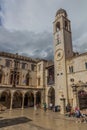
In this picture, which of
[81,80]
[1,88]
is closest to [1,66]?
[1,88]

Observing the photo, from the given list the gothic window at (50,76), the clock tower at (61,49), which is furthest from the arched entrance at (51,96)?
the clock tower at (61,49)

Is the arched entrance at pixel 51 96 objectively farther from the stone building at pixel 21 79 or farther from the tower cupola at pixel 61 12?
the tower cupola at pixel 61 12

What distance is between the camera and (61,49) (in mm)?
32688

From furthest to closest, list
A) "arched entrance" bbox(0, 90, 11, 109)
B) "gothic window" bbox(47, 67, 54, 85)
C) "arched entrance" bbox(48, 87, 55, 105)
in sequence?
1. "arched entrance" bbox(48, 87, 55, 105)
2. "gothic window" bbox(47, 67, 54, 85)
3. "arched entrance" bbox(0, 90, 11, 109)

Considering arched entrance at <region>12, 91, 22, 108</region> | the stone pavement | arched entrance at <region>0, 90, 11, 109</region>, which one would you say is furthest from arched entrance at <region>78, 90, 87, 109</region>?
arched entrance at <region>0, 90, 11, 109</region>

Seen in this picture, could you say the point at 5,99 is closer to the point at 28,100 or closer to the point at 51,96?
the point at 28,100

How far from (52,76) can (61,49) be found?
312 inches

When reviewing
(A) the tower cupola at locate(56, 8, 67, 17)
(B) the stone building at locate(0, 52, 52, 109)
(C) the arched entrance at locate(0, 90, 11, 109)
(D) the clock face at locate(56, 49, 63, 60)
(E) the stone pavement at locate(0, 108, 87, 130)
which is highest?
(A) the tower cupola at locate(56, 8, 67, 17)

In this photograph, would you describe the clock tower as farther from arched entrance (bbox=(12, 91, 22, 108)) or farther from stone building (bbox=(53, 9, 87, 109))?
arched entrance (bbox=(12, 91, 22, 108))

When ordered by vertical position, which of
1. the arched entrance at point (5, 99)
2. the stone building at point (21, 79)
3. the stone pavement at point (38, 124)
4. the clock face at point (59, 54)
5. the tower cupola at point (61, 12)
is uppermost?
the tower cupola at point (61, 12)

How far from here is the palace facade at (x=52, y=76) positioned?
27.7m

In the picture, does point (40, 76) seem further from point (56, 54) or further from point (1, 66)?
point (1, 66)

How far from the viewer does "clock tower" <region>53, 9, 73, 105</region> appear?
A: 3060 centimetres

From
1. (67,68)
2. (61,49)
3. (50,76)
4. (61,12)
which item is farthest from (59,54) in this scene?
(61,12)
